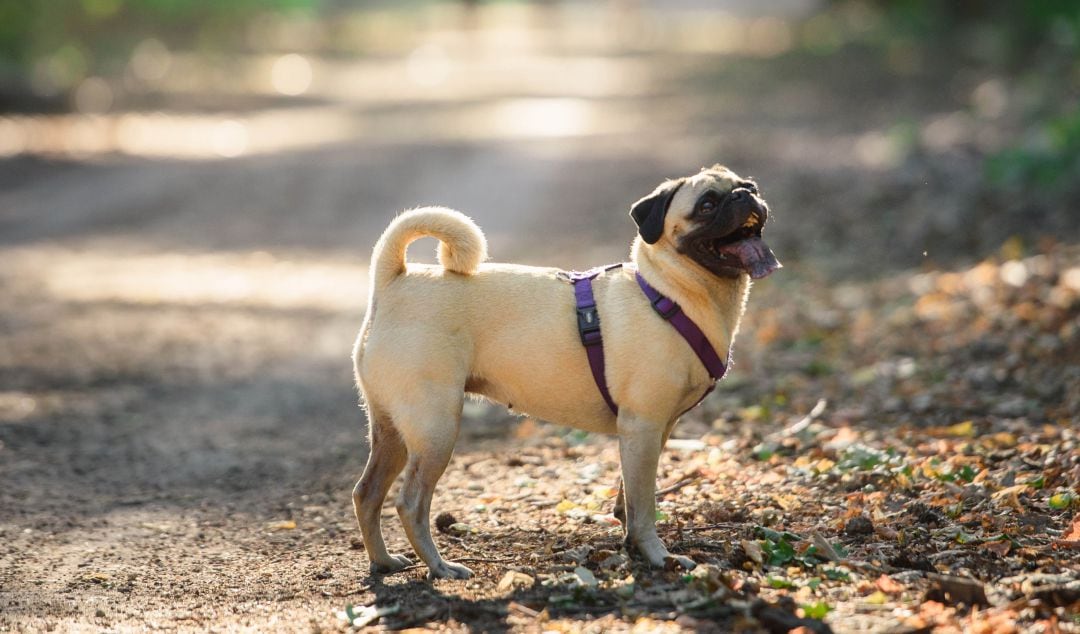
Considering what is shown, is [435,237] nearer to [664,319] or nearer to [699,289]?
[664,319]

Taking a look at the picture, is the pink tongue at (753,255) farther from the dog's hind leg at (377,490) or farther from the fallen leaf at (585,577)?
the dog's hind leg at (377,490)

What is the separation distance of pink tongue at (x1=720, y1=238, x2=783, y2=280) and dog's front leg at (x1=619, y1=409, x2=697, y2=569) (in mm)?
820

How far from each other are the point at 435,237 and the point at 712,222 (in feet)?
4.18

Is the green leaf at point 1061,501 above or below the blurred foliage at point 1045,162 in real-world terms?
below

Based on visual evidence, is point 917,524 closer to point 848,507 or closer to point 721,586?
point 848,507

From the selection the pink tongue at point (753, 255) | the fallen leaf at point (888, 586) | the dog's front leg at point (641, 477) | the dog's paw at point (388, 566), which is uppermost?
the pink tongue at point (753, 255)

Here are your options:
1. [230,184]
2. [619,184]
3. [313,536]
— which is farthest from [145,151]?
[313,536]

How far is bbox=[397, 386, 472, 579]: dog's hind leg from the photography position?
A: 5.60m

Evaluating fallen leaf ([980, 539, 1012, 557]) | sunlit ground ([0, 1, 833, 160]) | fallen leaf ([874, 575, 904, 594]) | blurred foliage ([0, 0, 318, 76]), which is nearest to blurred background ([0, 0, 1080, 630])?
blurred foliage ([0, 0, 318, 76])

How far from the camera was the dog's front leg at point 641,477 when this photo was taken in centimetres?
567

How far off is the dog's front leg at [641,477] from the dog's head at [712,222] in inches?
31.0

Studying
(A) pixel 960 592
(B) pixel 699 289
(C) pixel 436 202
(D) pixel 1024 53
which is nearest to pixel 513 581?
(B) pixel 699 289

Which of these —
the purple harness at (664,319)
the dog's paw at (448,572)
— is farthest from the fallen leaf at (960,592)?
the dog's paw at (448,572)

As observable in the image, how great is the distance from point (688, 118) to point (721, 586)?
25.1 metres
